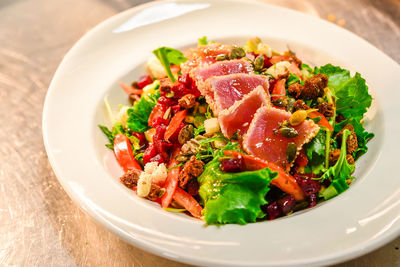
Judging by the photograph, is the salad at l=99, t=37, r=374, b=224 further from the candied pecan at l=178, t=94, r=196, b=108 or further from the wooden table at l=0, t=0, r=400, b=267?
the wooden table at l=0, t=0, r=400, b=267

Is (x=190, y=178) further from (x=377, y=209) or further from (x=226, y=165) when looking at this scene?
(x=377, y=209)

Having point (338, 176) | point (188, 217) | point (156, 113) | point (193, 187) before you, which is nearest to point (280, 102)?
point (338, 176)

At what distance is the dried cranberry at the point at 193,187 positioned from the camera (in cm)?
315

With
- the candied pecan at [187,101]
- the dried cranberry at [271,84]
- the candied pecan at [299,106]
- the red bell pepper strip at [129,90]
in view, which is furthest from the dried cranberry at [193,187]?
the red bell pepper strip at [129,90]

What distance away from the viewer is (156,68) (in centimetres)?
424

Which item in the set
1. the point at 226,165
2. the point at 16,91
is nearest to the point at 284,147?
the point at 226,165

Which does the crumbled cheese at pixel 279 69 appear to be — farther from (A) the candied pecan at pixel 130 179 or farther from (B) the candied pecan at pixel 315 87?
(A) the candied pecan at pixel 130 179

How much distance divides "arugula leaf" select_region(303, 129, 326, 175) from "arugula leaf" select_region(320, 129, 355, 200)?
9cm

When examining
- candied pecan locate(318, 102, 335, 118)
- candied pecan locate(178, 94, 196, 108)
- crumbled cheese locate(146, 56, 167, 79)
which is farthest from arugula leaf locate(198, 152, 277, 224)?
crumbled cheese locate(146, 56, 167, 79)

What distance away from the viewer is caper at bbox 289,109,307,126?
3051 mm

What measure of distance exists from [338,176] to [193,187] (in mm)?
1166

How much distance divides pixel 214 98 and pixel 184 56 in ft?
3.51

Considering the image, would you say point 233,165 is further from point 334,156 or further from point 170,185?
point 334,156

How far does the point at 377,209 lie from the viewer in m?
2.64
